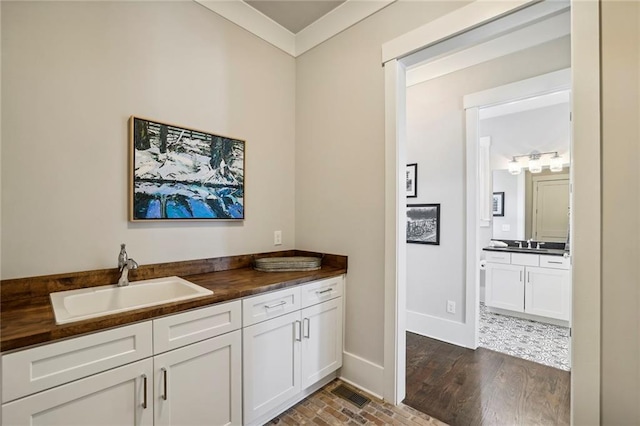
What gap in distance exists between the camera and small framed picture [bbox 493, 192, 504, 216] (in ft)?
14.2

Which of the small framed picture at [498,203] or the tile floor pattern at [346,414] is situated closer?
the tile floor pattern at [346,414]

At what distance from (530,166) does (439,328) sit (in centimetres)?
270

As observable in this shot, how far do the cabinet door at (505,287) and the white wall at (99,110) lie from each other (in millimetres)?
3281

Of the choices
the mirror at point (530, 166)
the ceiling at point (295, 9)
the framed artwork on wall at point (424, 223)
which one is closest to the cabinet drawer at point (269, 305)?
the framed artwork on wall at point (424, 223)

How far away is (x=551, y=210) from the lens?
3967 millimetres

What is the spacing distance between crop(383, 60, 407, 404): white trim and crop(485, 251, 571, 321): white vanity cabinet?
8.13ft

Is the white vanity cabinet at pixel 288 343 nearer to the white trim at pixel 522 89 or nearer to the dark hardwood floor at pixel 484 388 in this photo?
the dark hardwood floor at pixel 484 388

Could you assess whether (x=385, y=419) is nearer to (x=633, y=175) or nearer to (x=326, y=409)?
(x=326, y=409)

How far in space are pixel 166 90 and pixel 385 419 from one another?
2.48 meters

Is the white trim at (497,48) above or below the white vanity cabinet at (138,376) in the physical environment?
above

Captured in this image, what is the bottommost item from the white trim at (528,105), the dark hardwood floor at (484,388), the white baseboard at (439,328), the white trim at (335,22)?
the dark hardwood floor at (484,388)

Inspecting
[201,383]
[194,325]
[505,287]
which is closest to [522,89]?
[505,287]

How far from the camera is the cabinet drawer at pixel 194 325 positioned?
51.6 inches

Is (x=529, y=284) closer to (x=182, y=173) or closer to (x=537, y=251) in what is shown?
(x=537, y=251)
